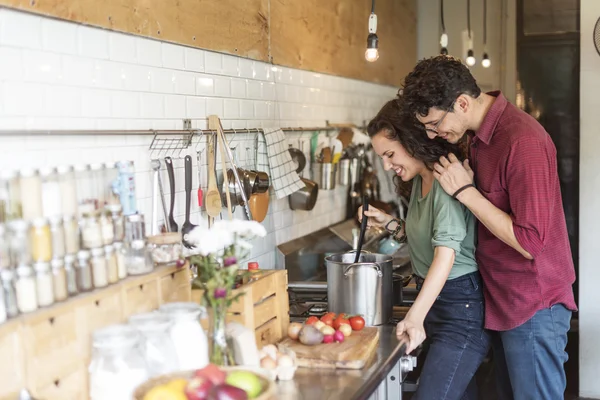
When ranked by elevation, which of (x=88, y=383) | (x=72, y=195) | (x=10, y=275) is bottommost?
(x=88, y=383)

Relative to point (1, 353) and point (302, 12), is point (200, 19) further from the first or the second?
point (1, 353)

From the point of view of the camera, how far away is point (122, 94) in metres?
3.02

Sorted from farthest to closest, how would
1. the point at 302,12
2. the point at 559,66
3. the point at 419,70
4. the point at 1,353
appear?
the point at 559,66
the point at 302,12
the point at 419,70
the point at 1,353

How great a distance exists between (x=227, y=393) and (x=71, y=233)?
0.65 m

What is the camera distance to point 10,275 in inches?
78.5

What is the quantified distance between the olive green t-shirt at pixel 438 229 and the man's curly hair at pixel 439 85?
0.35 metres

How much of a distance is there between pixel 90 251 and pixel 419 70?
1.47m

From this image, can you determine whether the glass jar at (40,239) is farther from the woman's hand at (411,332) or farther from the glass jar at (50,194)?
the woman's hand at (411,332)

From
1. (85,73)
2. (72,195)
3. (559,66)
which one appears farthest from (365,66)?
(72,195)

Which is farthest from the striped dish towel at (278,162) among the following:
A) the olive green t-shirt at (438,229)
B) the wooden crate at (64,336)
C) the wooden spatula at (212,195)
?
the wooden crate at (64,336)

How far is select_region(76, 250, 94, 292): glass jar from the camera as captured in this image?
2.20 meters

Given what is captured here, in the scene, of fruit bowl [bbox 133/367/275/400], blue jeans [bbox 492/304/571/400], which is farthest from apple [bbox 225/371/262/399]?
blue jeans [bbox 492/304/571/400]

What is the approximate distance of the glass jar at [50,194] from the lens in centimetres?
215

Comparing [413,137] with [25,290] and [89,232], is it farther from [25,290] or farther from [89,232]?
[25,290]
